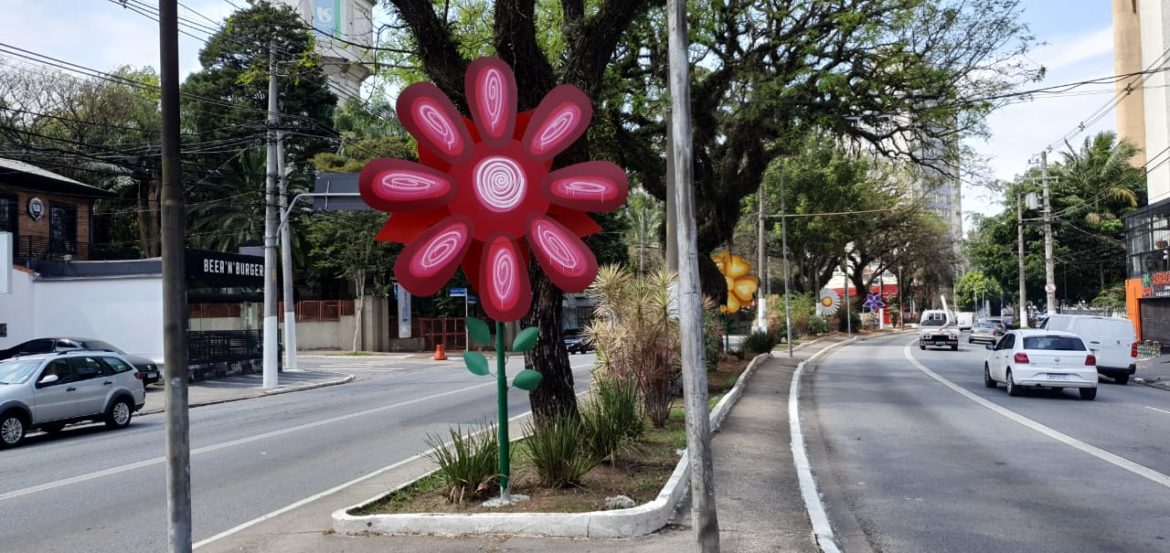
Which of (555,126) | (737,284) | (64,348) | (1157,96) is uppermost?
(1157,96)

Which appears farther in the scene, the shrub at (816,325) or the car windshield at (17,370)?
the shrub at (816,325)

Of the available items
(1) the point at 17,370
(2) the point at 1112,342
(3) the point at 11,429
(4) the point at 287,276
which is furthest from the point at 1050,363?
(4) the point at 287,276

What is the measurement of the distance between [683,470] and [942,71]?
13.7 m

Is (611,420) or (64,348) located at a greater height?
(64,348)

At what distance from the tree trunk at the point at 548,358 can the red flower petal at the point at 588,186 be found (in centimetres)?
214

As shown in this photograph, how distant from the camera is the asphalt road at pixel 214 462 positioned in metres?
8.68

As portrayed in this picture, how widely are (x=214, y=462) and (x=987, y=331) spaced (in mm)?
45025

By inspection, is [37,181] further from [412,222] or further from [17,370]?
[412,222]

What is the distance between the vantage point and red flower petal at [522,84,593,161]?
8.47 m

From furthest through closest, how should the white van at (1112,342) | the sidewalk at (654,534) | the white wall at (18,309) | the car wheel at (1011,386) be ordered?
the white wall at (18,309) < the white van at (1112,342) < the car wheel at (1011,386) < the sidewalk at (654,534)

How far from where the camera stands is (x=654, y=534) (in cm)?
746

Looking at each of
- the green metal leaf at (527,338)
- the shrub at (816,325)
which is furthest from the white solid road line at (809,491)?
the shrub at (816,325)

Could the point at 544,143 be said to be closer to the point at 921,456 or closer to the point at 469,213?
the point at 469,213

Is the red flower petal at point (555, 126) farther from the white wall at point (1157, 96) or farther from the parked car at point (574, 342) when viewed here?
the white wall at point (1157, 96)
